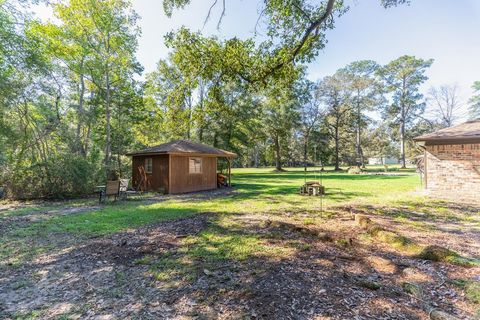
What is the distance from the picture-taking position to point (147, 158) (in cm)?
1364

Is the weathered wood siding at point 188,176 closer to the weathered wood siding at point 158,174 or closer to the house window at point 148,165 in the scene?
the weathered wood siding at point 158,174

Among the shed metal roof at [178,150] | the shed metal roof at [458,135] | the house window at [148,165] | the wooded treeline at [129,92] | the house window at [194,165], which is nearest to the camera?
the wooded treeline at [129,92]

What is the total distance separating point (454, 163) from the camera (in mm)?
9594

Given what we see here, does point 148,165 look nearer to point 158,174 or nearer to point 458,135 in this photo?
point 158,174

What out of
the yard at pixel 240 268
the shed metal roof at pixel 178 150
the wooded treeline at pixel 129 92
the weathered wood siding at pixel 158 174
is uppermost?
the wooded treeline at pixel 129 92

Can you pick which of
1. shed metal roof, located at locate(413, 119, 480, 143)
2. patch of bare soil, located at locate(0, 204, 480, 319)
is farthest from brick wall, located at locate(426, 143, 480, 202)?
patch of bare soil, located at locate(0, 204, 480, 319)

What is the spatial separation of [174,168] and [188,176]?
1102 mm

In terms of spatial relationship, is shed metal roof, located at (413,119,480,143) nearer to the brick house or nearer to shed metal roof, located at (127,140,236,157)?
the brick house

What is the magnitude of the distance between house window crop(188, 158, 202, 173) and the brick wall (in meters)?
11.4

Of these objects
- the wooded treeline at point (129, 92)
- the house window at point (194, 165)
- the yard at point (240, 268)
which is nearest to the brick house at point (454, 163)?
the yard at point (240, 268)

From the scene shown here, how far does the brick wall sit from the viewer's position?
9.18 meters

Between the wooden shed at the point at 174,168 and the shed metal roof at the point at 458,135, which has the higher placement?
the shed metal roof at the point at 458,135

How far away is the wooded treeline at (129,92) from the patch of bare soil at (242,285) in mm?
5569

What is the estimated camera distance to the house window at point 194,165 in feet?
45.4
